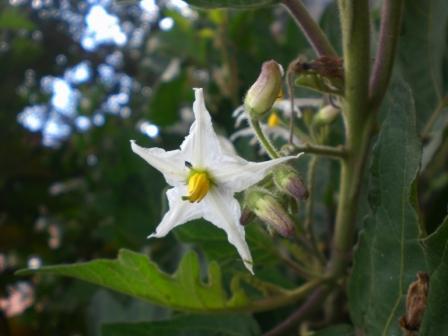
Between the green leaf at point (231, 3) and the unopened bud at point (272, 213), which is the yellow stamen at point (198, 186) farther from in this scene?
the green leaf at point (231, 3)

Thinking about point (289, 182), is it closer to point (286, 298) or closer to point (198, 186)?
point (198, 186)

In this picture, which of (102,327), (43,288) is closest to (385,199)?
(102,327)

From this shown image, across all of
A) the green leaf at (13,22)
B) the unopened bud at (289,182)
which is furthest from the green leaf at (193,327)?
the green leaf at (13,22)

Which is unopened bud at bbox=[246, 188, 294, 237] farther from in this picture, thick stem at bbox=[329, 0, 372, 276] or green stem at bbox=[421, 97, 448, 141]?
green stem at bbox=[421, 97, 448, 141]

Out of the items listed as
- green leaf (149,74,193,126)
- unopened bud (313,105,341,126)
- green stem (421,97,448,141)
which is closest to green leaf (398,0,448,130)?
green stem (421,97,448,141)

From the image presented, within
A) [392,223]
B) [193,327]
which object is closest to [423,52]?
[392,223]

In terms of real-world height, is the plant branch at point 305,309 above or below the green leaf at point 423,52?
below
